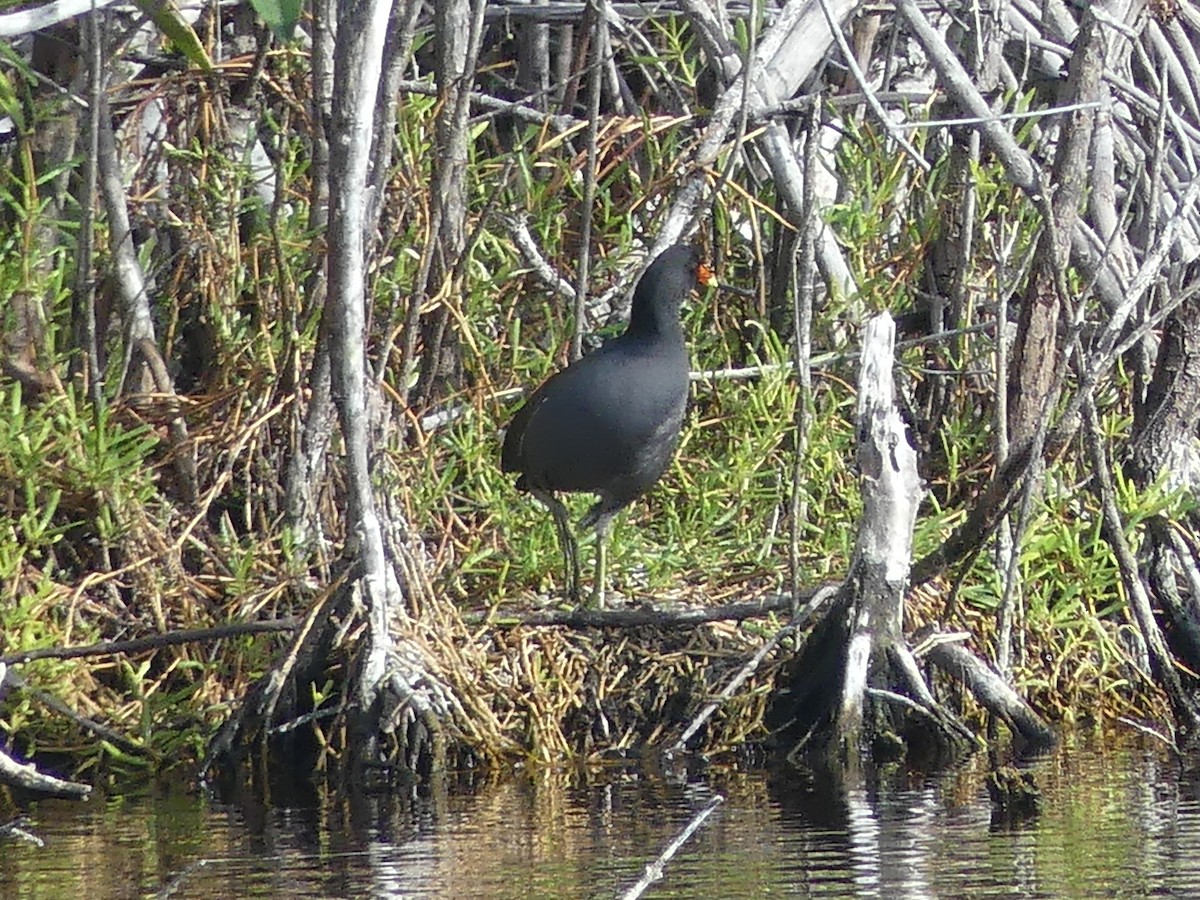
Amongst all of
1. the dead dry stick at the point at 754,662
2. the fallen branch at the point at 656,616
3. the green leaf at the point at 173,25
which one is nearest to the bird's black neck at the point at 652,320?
the fallen branch at the point at 656,616

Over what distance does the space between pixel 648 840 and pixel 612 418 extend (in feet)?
5.49

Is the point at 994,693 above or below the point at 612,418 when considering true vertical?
below

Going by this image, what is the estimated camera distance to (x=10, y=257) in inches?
245

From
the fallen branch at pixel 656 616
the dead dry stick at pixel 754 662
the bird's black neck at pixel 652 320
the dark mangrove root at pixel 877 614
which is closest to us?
the dark mangrove root at pixel 877 614

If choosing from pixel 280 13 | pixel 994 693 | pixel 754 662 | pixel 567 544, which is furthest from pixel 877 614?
pixel 280 13

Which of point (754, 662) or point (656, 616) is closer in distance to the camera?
point (754, 662)

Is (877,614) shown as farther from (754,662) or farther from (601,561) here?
(601,561)

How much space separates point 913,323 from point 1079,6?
3.88 feet

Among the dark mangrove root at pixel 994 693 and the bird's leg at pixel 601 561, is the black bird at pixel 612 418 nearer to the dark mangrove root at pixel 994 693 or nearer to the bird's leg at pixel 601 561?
the bird's leg at pixel 601 561

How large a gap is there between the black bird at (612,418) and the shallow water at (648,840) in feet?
3.01

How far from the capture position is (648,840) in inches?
178

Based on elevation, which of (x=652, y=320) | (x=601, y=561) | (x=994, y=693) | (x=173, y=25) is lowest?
(x=994, y=693)

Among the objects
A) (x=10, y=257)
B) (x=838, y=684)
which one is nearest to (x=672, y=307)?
(x=838, y=684)

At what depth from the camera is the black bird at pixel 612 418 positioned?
235 inches
